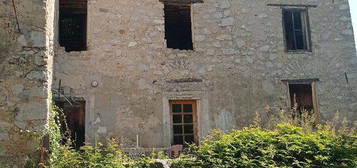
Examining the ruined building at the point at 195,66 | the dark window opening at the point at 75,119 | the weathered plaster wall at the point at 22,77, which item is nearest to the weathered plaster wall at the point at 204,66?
the ruined building at the point at 195,66

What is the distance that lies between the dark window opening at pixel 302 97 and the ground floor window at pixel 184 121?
271cm

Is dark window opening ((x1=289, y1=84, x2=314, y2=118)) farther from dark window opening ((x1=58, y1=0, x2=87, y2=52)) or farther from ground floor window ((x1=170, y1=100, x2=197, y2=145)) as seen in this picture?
dark window opening ((x1=58, y1=0, x2=87, y2=52))

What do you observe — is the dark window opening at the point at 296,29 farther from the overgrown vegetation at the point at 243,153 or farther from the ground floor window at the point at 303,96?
the overgrown vegetation at the point at 243,153

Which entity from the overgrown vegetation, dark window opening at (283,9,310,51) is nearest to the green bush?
the overgrown vegetation

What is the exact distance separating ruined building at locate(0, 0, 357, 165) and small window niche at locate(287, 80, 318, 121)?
27mm

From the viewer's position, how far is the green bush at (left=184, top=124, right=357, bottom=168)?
5.40 m

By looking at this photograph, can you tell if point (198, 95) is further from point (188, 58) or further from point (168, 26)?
point (168, 26)

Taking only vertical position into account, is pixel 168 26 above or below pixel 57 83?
above

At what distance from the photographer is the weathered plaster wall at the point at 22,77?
500 centimetres

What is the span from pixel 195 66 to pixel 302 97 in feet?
9.99

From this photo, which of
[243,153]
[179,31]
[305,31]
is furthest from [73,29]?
[243,153]

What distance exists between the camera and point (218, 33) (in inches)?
390

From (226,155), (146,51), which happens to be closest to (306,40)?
(146,51)

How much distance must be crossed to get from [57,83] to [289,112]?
574 centimetres
